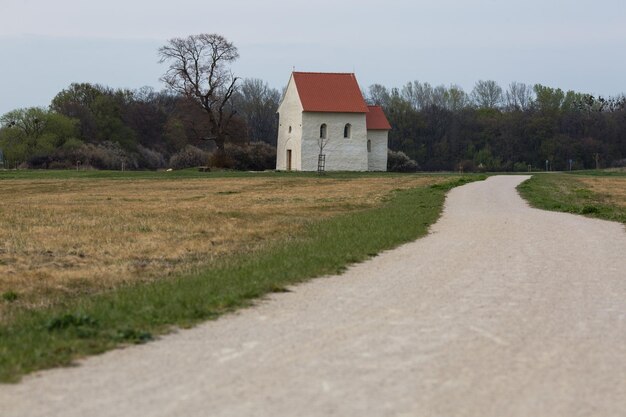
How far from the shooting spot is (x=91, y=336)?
8.55 metres

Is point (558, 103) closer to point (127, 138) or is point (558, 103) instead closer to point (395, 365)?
point (127, 138)

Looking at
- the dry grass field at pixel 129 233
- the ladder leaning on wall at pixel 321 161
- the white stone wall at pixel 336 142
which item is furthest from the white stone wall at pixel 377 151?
the dry grass field at pixel 129 233

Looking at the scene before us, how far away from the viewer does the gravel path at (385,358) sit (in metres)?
6.31

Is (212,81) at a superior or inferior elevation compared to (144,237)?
superior

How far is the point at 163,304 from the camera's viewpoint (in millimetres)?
10367

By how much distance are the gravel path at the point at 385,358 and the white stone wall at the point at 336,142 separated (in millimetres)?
66918

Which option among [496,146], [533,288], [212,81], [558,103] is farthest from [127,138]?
[533,288]

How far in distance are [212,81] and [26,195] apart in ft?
126

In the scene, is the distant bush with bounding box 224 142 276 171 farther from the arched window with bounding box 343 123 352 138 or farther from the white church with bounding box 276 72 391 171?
the arched window with bounding box 343 123 352 138

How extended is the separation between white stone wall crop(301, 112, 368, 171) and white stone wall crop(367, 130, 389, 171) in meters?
2.98

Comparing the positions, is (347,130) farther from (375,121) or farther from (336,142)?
(375,121)

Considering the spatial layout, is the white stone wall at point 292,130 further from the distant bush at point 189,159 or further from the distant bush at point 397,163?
the distant bush at point 397,163

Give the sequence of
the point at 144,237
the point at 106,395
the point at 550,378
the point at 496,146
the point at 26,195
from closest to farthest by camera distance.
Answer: the point at 106,395, the point at 550,378, the point at 144,237, the point at 26,195, the point at 496,146

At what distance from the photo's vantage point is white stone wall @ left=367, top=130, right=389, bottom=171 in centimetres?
8444
